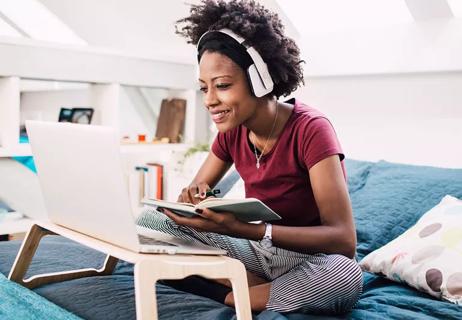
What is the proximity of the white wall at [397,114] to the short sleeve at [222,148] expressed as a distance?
1190 millimetres

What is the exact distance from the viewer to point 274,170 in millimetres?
1775

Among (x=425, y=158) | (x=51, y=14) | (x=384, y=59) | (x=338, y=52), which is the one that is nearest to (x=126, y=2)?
(x=51, y=14)

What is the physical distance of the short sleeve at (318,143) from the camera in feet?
5.35

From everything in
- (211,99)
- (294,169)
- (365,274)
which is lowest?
(365,274)

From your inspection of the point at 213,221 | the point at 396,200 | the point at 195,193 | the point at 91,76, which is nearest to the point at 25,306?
the point at 213,221

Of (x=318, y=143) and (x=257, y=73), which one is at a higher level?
(x=257, y=73)

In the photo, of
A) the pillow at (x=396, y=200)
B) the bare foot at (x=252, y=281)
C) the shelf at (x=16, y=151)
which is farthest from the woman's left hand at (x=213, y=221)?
the shelf at (x=16, y=151)

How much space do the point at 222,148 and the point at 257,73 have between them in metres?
0.37

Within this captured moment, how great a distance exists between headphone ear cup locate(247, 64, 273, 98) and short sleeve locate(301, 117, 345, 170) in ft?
0.50

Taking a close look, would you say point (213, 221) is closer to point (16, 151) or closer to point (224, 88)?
point (224, 88)

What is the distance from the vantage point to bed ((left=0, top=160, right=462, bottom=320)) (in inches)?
59.4

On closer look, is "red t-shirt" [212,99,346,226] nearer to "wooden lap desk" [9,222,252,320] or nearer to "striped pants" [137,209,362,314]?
"striped pants" [137,209,362,314]

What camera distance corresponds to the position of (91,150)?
4.39 ft

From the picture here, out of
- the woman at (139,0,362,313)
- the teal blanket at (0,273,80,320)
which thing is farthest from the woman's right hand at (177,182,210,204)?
the teal blanket at (0,273,80,320)
